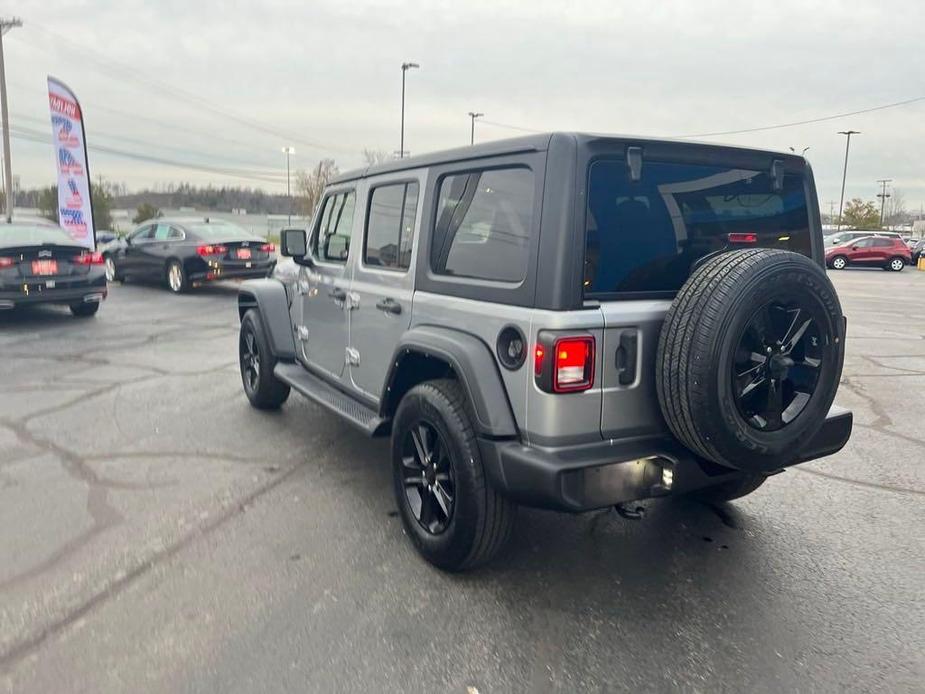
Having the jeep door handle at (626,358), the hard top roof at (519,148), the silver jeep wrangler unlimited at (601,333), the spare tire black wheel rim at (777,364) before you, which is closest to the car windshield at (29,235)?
the hard top roof at (519,148)

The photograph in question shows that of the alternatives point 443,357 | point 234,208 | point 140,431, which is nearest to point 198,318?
point 140,431

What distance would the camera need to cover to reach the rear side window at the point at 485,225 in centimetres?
300

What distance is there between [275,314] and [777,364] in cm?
384

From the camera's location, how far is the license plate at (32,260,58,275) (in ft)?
32.6

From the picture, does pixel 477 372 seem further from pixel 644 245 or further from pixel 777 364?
pixel 777 364

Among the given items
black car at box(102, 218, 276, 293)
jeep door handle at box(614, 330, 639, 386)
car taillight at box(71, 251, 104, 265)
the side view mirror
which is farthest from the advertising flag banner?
jeep door handle at box(614, 330, 639, 386)

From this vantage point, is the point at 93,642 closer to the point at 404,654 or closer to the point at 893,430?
the point at 404,654

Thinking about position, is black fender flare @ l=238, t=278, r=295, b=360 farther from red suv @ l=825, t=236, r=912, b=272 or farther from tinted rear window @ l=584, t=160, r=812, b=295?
red suv @ l=825, t=236, r=912, b=272

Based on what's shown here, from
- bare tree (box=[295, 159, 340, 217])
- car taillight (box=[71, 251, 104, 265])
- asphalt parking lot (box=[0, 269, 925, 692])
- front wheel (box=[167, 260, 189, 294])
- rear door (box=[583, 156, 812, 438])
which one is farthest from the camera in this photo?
bare tree (box=[295, 159, 340, 217])

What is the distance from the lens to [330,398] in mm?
4504

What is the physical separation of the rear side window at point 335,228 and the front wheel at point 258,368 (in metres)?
0.96

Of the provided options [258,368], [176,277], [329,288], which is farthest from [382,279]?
[176,277]

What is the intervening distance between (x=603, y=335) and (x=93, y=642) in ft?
7.55

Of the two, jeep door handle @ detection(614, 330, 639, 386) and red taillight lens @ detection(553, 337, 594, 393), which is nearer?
red taillight lens @ detection(553, 337, 594, 393)
